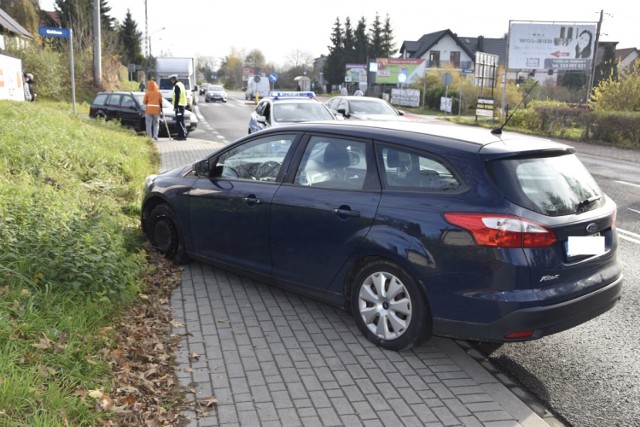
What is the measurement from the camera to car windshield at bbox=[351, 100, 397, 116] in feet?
59.5

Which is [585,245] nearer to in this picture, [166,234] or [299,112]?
[166,234]

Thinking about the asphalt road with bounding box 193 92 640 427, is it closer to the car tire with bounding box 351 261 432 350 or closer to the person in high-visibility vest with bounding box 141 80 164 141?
the car tire with bounding box 351 261 432 350

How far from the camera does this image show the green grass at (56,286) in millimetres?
3174

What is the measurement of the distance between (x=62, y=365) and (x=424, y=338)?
2.35 m

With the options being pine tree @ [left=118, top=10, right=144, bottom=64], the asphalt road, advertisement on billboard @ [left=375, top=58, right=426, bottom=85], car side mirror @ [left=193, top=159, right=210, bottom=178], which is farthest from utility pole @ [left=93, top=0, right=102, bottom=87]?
pine tree @ [left=118, top=10, right=144, bottom=64]

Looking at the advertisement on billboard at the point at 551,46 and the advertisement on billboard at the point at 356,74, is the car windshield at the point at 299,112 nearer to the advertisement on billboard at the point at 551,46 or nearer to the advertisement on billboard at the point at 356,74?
the advertisement on billboard at the point at 551,46

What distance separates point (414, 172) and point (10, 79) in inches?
878

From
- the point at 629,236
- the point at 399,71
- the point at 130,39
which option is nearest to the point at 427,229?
the point at 629,236

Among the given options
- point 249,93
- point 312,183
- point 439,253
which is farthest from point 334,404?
point 249,93

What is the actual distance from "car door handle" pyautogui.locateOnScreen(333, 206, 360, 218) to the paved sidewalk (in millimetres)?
954

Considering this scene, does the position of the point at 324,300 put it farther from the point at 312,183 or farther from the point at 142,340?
the point at 142,340

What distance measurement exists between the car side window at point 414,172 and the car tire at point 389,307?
23.4 inches

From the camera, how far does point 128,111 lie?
66.9ft

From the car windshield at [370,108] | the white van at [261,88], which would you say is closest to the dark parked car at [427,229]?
the car windshield at [370,108]
